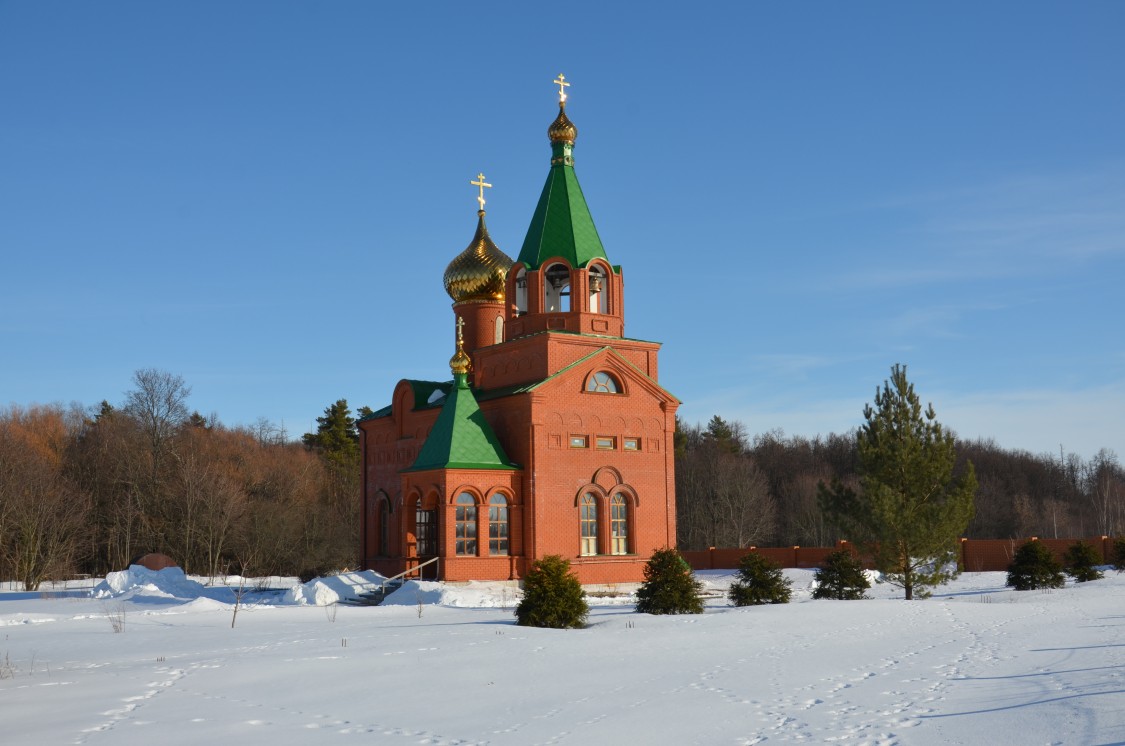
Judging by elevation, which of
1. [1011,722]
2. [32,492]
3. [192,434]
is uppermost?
[192,434]

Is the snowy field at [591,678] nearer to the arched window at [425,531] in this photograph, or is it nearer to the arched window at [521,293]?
the arched window at [425,531]

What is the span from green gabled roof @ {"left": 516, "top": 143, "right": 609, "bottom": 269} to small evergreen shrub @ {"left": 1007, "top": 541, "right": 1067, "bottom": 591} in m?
12.5

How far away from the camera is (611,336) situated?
91.0 feet

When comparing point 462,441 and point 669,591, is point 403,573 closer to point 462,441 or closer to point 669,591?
point 462,441

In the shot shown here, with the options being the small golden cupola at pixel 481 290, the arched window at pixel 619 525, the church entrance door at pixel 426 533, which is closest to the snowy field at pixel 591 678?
the church entrance door at pixel 426 533

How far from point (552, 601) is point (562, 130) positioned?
51.4 feet

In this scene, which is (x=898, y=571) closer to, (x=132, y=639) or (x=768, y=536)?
(x=132, y=639)

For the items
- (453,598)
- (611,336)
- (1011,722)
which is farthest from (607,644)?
(611,336)

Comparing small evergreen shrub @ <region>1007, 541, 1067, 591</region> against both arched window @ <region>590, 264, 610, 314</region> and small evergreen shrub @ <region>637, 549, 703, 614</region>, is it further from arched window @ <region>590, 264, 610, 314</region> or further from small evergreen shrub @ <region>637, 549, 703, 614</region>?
arched window @ <region>590, 264, 610, 314</region>

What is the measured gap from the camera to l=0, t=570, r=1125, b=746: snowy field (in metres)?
8.67

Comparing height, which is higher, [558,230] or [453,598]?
[558,230]

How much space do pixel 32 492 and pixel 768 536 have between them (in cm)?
3805

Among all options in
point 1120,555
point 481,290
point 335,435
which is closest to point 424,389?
point 481,290

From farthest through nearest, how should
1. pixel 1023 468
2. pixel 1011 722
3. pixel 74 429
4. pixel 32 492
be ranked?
pixel 1023 468
pixel 74 429
pixel 32 492
pixel 1011 722
